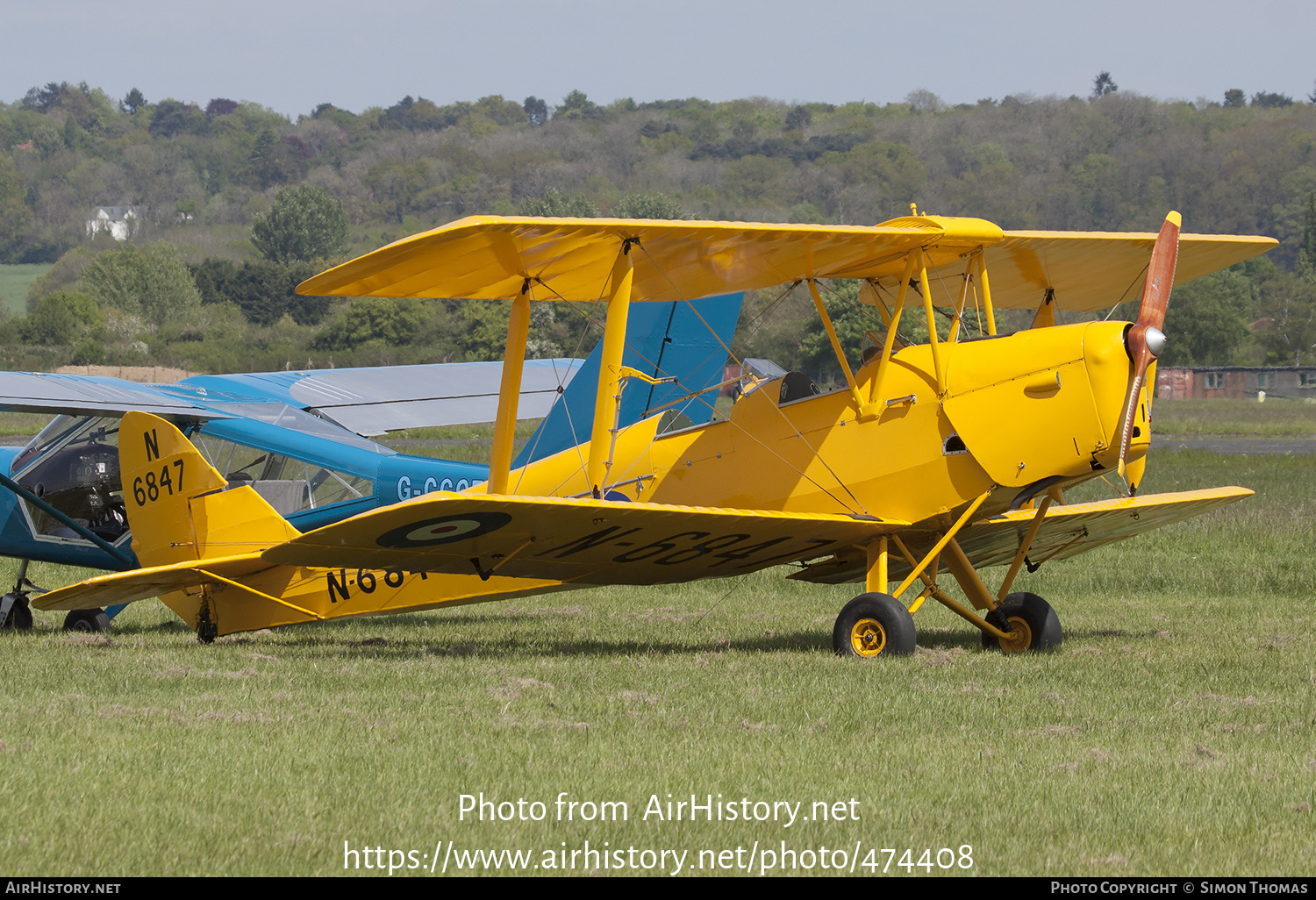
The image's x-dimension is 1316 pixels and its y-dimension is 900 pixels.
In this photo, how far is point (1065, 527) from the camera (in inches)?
415

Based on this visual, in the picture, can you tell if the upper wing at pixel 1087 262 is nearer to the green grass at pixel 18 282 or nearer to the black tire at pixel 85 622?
the black tire at pixel 85 622

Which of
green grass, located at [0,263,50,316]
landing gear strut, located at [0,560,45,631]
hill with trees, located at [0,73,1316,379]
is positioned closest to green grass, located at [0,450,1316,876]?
landing gear strut, located at [0,560,45,631]

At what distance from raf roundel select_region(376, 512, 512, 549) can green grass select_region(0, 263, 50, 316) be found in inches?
4707

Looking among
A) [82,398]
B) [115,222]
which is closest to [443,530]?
[82,398]

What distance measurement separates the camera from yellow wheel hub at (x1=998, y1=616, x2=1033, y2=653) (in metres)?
9.89

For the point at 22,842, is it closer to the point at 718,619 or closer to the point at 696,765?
the point at 696,765

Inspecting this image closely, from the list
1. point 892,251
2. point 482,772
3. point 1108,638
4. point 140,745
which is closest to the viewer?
point 482,772

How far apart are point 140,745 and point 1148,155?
586 feet

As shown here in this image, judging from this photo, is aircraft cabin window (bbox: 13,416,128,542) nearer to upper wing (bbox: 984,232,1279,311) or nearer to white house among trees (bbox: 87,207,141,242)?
upper wing (bbox: 984,232,1279,311)

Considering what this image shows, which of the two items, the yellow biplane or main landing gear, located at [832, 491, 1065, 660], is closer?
the yellow biplane

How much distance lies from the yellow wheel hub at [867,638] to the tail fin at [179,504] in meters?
4.66

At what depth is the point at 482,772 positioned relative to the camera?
19.3ft

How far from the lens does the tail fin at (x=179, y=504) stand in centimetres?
1099

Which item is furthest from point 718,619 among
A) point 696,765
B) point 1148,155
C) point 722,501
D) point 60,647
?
point 1148,155
